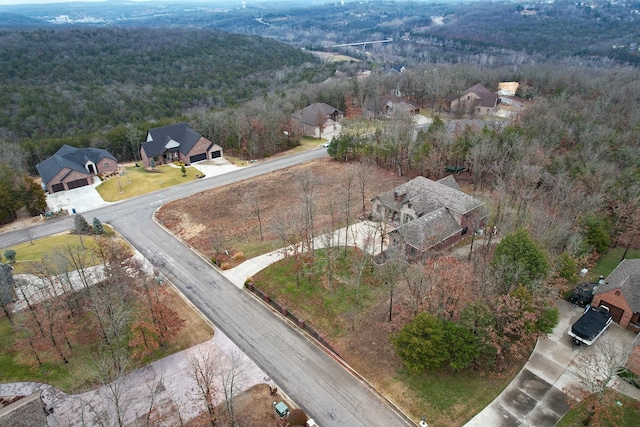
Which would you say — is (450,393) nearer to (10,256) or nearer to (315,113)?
(10,256)

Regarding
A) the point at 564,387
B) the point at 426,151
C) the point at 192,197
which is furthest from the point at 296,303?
the point at 426,151

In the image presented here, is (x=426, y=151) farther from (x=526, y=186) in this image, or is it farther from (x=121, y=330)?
(x=121, y=330)

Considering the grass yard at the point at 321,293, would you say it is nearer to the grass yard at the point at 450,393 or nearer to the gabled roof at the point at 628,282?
the grass yard at the point at 450,393

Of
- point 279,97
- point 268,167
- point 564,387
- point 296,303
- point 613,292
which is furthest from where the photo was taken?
point 279,97

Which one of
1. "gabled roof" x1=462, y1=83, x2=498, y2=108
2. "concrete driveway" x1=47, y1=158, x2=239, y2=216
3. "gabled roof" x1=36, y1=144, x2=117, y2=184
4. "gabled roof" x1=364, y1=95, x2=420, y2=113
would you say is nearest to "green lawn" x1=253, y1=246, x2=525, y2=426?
"concrete driveway" x1=47, y1=158, x2=239, y2=216

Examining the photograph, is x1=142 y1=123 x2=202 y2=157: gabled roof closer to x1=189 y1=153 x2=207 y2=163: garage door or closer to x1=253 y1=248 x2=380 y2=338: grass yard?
x1=189 y1=153 x2=207 y2=163: garage door

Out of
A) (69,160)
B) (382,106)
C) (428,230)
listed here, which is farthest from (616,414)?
(382,106)
